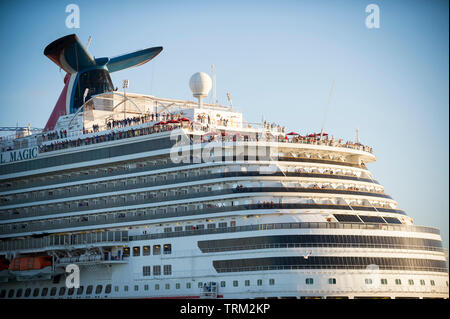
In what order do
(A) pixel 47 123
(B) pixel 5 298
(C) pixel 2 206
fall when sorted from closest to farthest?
1. (B) pixel 5 298
2. (C) pixel 2 206
3. (A) pixel 47 123

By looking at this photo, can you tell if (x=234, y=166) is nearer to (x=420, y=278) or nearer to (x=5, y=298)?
(x=420, y=278)

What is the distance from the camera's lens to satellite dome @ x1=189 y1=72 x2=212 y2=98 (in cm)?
7500

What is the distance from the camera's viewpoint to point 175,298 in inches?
2418

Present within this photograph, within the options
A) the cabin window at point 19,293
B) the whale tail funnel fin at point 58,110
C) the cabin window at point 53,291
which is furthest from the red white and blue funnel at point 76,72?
the cabin window at point 53,291

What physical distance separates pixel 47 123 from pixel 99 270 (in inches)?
999

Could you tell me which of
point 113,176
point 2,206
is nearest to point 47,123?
point 2,206

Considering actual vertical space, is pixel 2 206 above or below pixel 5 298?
above

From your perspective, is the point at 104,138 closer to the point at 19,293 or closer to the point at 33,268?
the point at 33,268

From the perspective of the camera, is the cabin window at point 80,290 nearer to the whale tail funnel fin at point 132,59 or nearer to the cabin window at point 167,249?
the cabin window at point 167,249

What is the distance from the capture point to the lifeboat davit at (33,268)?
70062 millimetres

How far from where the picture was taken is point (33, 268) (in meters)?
70.2

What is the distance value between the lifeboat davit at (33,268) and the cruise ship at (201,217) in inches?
3.7
